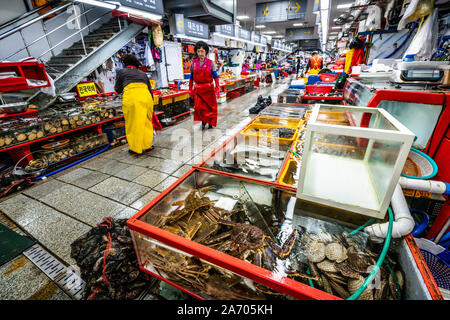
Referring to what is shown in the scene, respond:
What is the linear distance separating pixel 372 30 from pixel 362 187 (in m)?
6.68

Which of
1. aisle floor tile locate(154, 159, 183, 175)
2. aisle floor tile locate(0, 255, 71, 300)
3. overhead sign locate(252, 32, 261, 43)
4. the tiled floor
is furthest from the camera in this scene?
overhead sign locate(252, 32, 261, 43)

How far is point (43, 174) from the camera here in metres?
3.36

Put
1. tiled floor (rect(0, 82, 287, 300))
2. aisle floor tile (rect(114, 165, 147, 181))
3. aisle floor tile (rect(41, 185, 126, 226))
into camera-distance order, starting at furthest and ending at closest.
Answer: aisle floor tile (rect(114, 165, 147, 181)), aisle floor tile (rect(41, 185, 126, 226)), tiled floor (rect(0, 82, 287, 300))

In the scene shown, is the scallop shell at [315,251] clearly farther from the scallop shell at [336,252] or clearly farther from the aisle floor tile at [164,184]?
the aisle floor tile at [164,184]

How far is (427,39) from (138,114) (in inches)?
231

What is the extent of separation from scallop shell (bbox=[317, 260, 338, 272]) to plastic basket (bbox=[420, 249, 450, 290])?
0.87 m

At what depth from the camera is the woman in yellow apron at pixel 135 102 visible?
3.68 metres

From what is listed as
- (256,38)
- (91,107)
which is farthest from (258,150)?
(256,38)

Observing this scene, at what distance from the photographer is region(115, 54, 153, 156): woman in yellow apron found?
368 cm

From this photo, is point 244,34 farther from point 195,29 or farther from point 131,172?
point 131,172

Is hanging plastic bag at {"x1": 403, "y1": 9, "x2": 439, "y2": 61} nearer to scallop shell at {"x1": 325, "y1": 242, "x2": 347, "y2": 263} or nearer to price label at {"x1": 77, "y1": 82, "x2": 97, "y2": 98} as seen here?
scallop shell at {"x1": 325, "y1": 242, "x2": 347, "y2": 263}

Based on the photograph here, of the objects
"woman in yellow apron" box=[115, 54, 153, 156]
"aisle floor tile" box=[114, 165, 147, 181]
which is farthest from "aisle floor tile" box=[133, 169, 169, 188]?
"woman in yellow apron" box=[115, 54, 153, 156]
